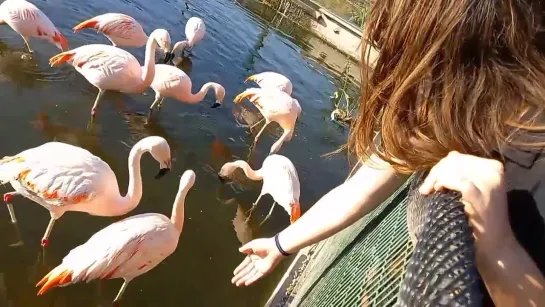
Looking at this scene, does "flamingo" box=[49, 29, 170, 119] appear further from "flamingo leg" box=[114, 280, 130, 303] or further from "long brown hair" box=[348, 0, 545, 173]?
"long brown hair" box=[348, 0, 545, 173]

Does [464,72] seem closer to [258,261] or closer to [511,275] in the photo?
[511,275]

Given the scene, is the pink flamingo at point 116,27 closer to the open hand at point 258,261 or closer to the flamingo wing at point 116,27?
the flamingo wing at point 116,27

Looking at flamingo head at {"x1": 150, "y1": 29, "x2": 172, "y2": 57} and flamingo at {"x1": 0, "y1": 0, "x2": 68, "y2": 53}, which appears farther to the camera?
flamingo head at {"x1": 150, "y1": 29, "x2": 172, "y2": 57}

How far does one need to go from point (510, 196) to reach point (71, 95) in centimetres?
531

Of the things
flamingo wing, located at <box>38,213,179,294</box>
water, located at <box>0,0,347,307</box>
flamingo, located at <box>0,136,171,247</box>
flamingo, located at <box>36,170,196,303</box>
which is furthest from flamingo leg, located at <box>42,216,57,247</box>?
flamingo wing, located at <box>38,213,179,294</box>

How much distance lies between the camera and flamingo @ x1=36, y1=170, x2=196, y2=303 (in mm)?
3178

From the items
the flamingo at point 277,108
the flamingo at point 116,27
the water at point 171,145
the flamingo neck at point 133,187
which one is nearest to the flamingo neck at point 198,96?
the water at point 171,145

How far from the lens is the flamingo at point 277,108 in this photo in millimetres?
6027

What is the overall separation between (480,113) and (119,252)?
2.67 meters

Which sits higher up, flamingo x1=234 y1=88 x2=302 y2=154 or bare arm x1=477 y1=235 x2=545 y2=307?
bare arm x1=477 y1=235 x2=545 y2=307

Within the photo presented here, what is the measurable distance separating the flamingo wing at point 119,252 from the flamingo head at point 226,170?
158cm

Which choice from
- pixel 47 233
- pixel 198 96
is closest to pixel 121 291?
pixel 47 233

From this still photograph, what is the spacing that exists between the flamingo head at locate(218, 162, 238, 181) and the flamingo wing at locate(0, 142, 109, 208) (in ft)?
5.27

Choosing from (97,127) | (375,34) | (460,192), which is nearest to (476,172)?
(460,192)
